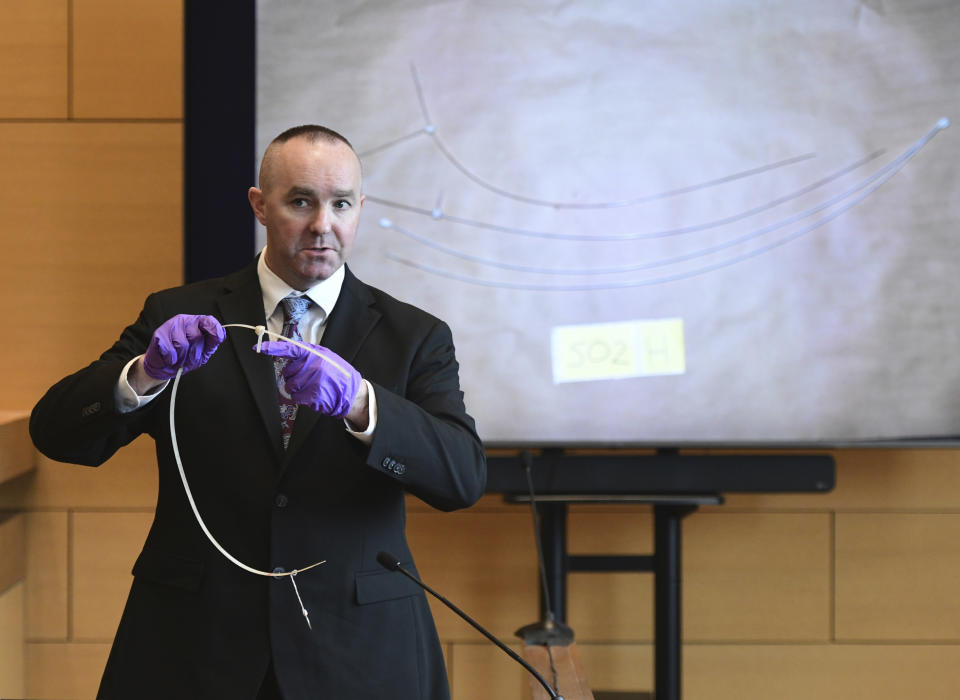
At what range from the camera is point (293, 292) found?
4.56 feet

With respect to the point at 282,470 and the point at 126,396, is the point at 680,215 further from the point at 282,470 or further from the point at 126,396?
the point at 126,396

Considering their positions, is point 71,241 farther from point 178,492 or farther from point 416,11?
point 178,492

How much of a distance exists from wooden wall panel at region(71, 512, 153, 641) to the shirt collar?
4.47ft

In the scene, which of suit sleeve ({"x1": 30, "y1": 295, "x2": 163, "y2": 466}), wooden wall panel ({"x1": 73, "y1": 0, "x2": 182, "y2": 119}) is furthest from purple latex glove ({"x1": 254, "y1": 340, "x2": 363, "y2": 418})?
wooden wall panel ({"x1": 73, "y1": 0, "x2": 182, "y2": 119})

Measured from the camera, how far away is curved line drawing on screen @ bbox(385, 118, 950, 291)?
2291mm

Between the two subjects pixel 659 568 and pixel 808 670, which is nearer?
pixel 659 568

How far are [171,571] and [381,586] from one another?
0.95ft

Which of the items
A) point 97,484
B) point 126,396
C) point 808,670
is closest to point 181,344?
point 126,396

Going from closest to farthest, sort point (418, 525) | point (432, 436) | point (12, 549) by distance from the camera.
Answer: point (432, 436), point (12, 549), point (418, 525)

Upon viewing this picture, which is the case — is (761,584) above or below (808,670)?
above

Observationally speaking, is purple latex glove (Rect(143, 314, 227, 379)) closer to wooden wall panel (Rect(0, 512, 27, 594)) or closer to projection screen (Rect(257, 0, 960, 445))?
projection screen (Rect(257, 0, 960, 445))

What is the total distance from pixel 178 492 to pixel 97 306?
1353 mm

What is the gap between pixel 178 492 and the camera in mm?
1321

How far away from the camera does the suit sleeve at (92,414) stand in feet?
4.05
